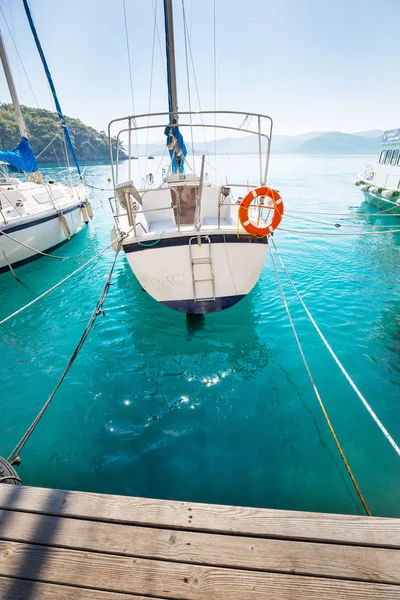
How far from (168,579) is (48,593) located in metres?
0.61

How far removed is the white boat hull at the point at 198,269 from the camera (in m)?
4.57

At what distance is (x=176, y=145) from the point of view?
25.7ft

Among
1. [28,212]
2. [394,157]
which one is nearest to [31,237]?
[28,212]

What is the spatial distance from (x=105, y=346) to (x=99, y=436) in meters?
1.92

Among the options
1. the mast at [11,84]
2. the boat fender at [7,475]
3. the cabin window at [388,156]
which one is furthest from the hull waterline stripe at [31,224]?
the cabin window at [388,156]

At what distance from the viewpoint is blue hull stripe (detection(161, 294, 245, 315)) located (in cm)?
503

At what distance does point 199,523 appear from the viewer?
1641mm

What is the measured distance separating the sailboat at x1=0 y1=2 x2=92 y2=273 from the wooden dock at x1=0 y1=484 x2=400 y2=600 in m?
7.23

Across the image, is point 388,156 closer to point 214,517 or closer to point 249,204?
point 249,204

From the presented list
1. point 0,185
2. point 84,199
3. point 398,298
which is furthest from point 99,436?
point 84,199

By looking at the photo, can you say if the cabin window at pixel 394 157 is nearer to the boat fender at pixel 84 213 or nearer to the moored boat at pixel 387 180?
the moored boat at pixel 387 180

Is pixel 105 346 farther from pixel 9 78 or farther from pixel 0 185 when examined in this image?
pixel 9 78

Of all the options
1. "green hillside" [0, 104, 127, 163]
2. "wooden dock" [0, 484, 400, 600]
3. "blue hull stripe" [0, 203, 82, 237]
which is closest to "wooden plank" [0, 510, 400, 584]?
"wooden dock" [0, 484, 400, 600]

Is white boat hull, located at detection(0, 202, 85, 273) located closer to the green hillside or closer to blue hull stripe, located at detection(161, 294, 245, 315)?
blue hull stripe, located at detection(161, 294, 245, 315)
